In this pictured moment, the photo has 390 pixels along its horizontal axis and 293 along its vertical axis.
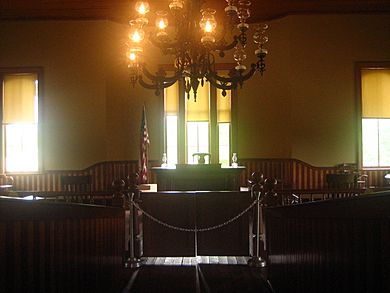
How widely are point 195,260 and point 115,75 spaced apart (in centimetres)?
536

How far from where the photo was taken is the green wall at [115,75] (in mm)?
9148

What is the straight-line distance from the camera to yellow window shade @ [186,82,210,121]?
9703 mm

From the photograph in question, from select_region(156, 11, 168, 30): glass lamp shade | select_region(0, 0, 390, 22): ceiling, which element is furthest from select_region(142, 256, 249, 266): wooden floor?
select_region(0, 0, 390, 22): ceiling

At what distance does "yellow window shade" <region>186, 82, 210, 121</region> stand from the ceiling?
203 centimetres

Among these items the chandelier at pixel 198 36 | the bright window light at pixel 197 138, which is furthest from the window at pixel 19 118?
the chandelier at pixel 198 36

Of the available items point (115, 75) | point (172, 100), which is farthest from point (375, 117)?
point (115, 75)

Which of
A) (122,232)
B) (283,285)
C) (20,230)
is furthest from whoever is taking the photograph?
(122,232)

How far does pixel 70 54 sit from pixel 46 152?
2.30 meters

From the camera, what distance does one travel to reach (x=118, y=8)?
28.7 feet

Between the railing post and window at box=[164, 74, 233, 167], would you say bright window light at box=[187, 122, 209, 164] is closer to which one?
window at box=[164, 74, 233, 167]

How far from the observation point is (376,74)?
363 inches

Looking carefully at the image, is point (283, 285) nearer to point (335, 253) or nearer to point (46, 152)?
point (335, 253)

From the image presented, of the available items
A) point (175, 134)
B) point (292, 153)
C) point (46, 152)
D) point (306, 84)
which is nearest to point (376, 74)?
point (306, 84)

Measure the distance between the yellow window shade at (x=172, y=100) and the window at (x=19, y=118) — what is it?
298 cm
